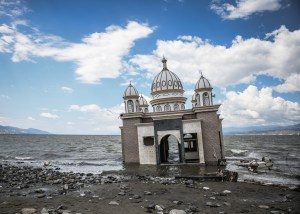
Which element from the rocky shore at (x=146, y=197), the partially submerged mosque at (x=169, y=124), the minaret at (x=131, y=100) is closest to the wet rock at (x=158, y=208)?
the rocky shore at (x=146, y=197)

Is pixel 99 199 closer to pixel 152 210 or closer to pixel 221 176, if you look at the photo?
pixel 152 210

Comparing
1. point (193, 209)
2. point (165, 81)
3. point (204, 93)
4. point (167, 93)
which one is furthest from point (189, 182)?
point (165, 81)

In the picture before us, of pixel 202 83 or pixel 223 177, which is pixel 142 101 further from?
pixel 223 177

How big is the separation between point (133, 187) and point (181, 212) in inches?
255

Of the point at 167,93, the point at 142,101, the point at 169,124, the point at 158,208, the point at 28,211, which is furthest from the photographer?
the point at 142,101

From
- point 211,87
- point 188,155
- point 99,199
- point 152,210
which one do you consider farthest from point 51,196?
point 211,87

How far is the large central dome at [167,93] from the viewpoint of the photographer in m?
32.5

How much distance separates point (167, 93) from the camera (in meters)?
32.6

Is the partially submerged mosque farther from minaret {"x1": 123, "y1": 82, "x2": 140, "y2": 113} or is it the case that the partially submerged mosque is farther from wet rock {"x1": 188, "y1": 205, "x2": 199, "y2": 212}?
wet rock {"x1": 188, "y1": 205, "x2": 199, "y2": 212}

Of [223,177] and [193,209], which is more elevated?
[223,177]

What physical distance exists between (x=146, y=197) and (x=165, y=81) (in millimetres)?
20340

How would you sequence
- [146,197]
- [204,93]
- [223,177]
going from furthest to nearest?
[204,93] < [223,177] < [146,197]

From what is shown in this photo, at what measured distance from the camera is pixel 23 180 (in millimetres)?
20797

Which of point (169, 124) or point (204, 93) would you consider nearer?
point (169, 124)
